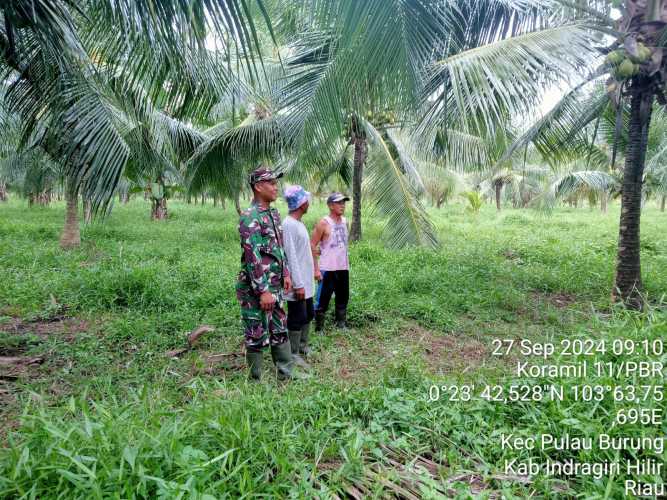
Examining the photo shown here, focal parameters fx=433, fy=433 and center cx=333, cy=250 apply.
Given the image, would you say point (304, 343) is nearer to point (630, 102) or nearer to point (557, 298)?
point (557, 298)

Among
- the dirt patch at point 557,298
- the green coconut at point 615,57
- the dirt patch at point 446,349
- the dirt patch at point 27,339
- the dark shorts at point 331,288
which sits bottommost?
the dirt patch at point 27,339

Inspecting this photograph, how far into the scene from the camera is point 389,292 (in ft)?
17.4

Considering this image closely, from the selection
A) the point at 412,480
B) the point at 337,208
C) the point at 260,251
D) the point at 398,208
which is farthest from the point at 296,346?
the point at 398,208

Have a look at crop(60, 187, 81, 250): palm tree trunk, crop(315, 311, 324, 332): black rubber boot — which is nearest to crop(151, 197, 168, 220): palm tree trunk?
crop(60, 187, 81, 250): palm tree trunk

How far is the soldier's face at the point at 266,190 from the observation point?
294 cm

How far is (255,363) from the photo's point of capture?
10.2 ft

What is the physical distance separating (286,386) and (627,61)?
4407 mm

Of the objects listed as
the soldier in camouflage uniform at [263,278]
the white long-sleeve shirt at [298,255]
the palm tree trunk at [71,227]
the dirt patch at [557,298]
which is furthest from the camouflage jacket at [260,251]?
the palm tree trunk at [71,227]

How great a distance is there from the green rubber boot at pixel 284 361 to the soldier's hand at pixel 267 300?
1.20 ft

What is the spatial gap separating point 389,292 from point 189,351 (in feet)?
8.23

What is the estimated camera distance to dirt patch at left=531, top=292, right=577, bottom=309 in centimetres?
521

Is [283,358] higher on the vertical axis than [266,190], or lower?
lower

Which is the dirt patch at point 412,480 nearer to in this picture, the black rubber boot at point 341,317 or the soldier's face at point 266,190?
the soldier's face at point 266,190

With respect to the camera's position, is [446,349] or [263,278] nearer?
[263,278]
